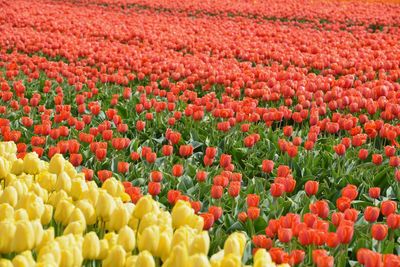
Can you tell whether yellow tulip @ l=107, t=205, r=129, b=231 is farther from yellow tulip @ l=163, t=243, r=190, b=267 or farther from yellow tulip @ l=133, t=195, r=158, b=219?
yellow tulip @ l=163, t=243, r=190, b=267

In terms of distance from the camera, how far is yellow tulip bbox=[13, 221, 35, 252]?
8.11 feet

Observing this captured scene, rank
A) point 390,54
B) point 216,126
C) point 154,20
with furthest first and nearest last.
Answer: point 154,20 → point 390,54 → point 216,126

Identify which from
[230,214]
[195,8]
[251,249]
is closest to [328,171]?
[230,214]

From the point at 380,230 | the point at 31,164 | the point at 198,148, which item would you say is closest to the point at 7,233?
the point at 31,164

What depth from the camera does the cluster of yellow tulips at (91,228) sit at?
2350mm

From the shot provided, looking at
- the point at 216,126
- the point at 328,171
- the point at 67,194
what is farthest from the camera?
the point at 216,126

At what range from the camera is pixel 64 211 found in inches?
117

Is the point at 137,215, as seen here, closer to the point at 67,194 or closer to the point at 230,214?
the point at 67,194

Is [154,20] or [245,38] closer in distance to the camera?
[245,38]

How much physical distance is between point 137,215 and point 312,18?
Answer: 49.0ft

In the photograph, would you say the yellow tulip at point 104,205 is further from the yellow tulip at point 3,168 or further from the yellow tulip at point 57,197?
the yellow tulip at point 3,168

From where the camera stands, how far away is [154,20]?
53.6 feet

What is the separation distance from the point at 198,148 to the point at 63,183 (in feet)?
8.83

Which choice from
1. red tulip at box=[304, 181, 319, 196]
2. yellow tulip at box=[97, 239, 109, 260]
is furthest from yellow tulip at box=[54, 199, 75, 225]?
red tulip at box=[304, 181, 319, 196]
